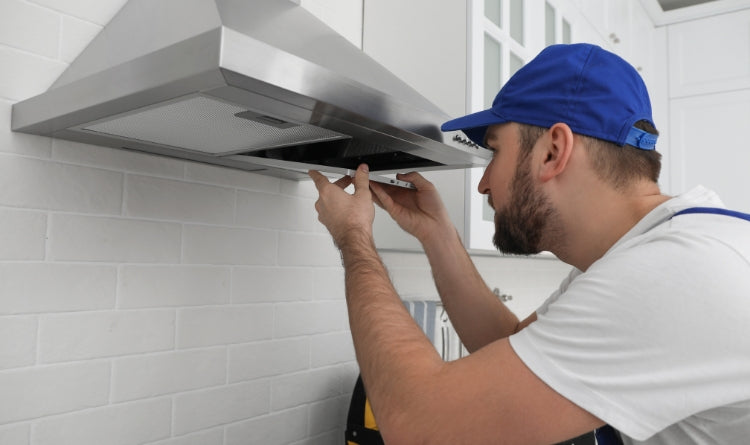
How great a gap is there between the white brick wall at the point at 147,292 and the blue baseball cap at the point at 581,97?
1.75 feet

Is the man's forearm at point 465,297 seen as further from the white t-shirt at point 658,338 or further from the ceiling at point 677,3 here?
the ceiling at point 677,3

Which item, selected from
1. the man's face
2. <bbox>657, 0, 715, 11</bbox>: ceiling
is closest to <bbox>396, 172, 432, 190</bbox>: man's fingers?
the man's face

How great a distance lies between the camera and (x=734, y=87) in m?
2.86

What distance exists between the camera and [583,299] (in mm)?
702

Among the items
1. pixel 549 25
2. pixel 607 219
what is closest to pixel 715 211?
pixel 607 219

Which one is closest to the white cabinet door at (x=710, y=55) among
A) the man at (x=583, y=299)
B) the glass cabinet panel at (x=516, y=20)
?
the glass cabinet panel at (x=516, y=20)

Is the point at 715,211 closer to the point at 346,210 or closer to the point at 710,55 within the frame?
the point at 346,210

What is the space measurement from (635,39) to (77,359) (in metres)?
2.65

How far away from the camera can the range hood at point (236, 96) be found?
0.64 metres

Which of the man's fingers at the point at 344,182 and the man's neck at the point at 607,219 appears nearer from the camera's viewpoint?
the man's neck at the point at 607,219

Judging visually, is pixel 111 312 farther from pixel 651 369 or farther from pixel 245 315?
pixel 651 369

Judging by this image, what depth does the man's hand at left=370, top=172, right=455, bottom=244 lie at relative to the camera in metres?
1.23

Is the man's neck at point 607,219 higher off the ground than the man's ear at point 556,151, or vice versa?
the man's ear at point 556,151

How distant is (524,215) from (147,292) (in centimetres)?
68
